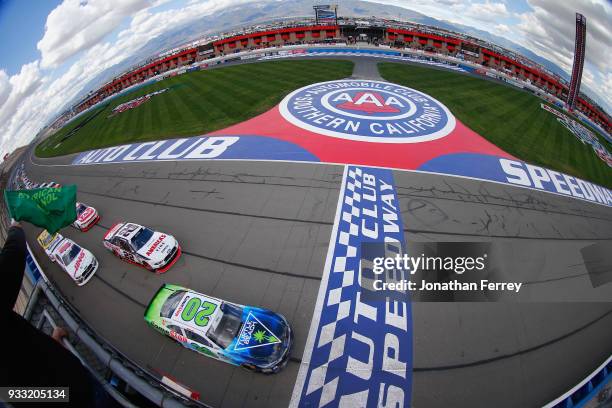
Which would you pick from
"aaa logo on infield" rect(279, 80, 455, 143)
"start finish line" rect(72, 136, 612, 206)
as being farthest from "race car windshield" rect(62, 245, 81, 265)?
"aaa logo on infield" rect(279, 80, 455, 143)

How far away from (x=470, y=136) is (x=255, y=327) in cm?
2038

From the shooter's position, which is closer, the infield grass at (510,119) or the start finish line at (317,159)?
the start finish line at (317,159)

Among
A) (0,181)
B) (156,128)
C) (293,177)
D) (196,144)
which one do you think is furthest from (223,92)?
(0,181)

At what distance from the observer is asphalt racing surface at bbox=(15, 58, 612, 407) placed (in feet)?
24.9

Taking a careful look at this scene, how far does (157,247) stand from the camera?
1067cm

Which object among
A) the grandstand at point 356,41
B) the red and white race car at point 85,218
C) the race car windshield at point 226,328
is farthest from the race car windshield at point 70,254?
the grandstand at point 356,41

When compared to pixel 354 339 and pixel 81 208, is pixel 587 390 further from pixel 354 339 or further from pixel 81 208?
pixel 81 208

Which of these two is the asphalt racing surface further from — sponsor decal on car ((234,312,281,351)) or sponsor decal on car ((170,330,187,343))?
sponsor decal on car ((234,312,281,351))

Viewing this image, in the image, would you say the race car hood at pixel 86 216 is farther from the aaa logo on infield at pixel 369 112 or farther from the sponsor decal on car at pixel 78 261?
the aaa logo on infield at pixel 369 112

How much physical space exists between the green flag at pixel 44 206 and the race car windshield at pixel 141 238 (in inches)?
102

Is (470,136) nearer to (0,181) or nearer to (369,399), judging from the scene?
(369,399)

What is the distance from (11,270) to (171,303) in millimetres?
5373

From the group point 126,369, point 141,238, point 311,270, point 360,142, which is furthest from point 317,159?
point 126,369

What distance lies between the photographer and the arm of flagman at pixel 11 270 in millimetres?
3502
